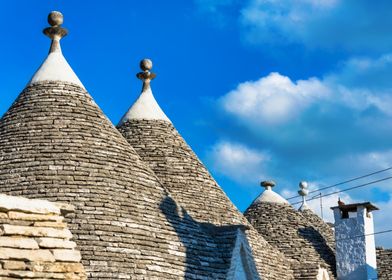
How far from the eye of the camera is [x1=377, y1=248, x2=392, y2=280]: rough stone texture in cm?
1931

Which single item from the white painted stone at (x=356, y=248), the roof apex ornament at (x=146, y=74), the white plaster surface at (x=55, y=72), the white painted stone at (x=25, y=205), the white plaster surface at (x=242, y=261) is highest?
the roof apex ornament at (x=146, y=74)

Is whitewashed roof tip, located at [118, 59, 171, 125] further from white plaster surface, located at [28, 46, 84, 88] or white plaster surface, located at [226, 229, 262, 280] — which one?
white plaster surface, located at [226, 229, 262, 280]

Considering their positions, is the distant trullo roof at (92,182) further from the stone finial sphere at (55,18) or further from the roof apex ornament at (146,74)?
the roof apex ornament at (146,74)

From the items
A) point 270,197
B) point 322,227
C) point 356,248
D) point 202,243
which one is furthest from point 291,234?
point 202,243

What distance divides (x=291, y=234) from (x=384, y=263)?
258 centimetres

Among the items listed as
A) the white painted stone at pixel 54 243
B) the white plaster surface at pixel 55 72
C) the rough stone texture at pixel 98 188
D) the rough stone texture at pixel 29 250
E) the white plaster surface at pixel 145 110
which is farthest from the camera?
the white plaster surface at pixel 145 110

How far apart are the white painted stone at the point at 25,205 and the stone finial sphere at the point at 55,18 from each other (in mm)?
8176

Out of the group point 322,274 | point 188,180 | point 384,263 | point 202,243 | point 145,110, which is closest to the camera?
point 202,243

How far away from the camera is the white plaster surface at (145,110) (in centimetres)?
1675

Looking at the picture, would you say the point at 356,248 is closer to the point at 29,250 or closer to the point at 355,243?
the point at 355,243

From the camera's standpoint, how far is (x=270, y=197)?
20.0m

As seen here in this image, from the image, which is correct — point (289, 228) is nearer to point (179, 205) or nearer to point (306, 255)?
point (306, 255)

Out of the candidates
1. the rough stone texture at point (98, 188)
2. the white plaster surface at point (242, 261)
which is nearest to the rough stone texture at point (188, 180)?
the white plaster surface at point (242, 261)

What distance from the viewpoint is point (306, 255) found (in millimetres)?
18562
